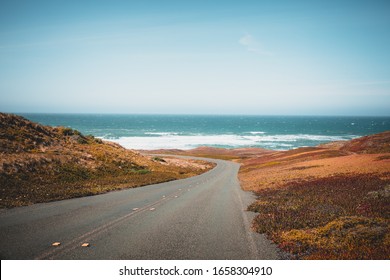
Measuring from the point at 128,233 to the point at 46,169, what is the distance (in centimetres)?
1961

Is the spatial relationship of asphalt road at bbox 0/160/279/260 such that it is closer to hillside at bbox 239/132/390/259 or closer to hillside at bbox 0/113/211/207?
hillside at bbox 239/132/390/259

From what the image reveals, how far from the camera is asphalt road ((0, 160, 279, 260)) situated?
7.83m

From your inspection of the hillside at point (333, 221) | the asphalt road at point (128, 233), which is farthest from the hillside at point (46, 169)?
the hillside at point (333, 221)

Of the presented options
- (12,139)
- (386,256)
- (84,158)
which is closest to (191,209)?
(386,256)

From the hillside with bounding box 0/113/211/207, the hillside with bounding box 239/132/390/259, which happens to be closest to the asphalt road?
the hillside with bounding box 239/132/390/259

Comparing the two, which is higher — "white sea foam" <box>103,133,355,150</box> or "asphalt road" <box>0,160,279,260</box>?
"asphalt road" <box>0,160,279,260</box>

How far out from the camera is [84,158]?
1345 inches

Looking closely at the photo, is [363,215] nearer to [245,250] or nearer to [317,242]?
[317,242]

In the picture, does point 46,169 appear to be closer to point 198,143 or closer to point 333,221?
point 333,221

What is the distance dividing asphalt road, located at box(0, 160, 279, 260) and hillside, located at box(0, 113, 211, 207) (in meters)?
A: 4.41

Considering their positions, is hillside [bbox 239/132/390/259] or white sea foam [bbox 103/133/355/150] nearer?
hillside [bbox 239/132/390/259]

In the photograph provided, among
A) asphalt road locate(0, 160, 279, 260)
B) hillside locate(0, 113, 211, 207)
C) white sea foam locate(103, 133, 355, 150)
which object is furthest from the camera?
white sea foam locate(103, 133, 355, 150)

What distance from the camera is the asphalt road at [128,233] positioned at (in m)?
7.83

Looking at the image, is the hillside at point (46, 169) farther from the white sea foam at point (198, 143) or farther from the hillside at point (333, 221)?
the white sea foam at point (198, 143)
